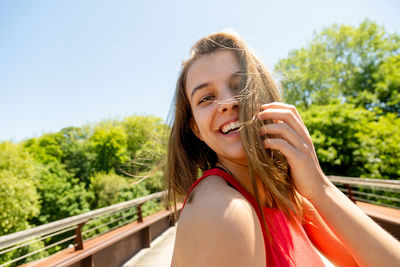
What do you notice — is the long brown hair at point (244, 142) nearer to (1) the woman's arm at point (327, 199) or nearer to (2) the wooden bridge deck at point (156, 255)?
(1) the woman's arm at point (327, 199)

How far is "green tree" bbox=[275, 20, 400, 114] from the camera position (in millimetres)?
20344

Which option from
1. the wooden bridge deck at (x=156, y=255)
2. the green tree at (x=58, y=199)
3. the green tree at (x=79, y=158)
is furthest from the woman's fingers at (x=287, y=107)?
the green tree at (x=79, y=158)

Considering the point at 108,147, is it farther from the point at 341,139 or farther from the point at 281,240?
the point at 281,240

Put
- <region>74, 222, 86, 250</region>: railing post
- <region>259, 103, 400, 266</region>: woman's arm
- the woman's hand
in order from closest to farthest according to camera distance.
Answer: <region>259, 103, 400, 266</region>: woman's arm < the woman's hand < <region>74, 222, 86, 250</region>: railing post

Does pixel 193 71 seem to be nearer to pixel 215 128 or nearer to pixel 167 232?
pixel 215 128

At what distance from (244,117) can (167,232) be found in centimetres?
662

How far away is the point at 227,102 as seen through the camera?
3.03 feet

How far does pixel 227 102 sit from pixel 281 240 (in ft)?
1.78

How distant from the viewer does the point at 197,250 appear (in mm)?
604

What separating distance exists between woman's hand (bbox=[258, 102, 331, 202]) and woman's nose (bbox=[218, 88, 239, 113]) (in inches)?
4.6

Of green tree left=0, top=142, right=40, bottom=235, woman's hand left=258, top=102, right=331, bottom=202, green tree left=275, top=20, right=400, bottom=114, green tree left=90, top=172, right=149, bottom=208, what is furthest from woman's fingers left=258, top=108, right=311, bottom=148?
green tree left=90, top=172, right=149, bottom=208

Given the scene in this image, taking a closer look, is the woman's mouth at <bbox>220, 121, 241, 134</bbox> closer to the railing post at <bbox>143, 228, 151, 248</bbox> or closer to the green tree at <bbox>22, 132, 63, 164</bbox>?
the railing post at <bbox>143, 228, 151, 248</bbox>

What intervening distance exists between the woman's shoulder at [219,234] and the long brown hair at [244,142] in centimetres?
23

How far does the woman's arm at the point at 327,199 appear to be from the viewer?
704 millimetres
